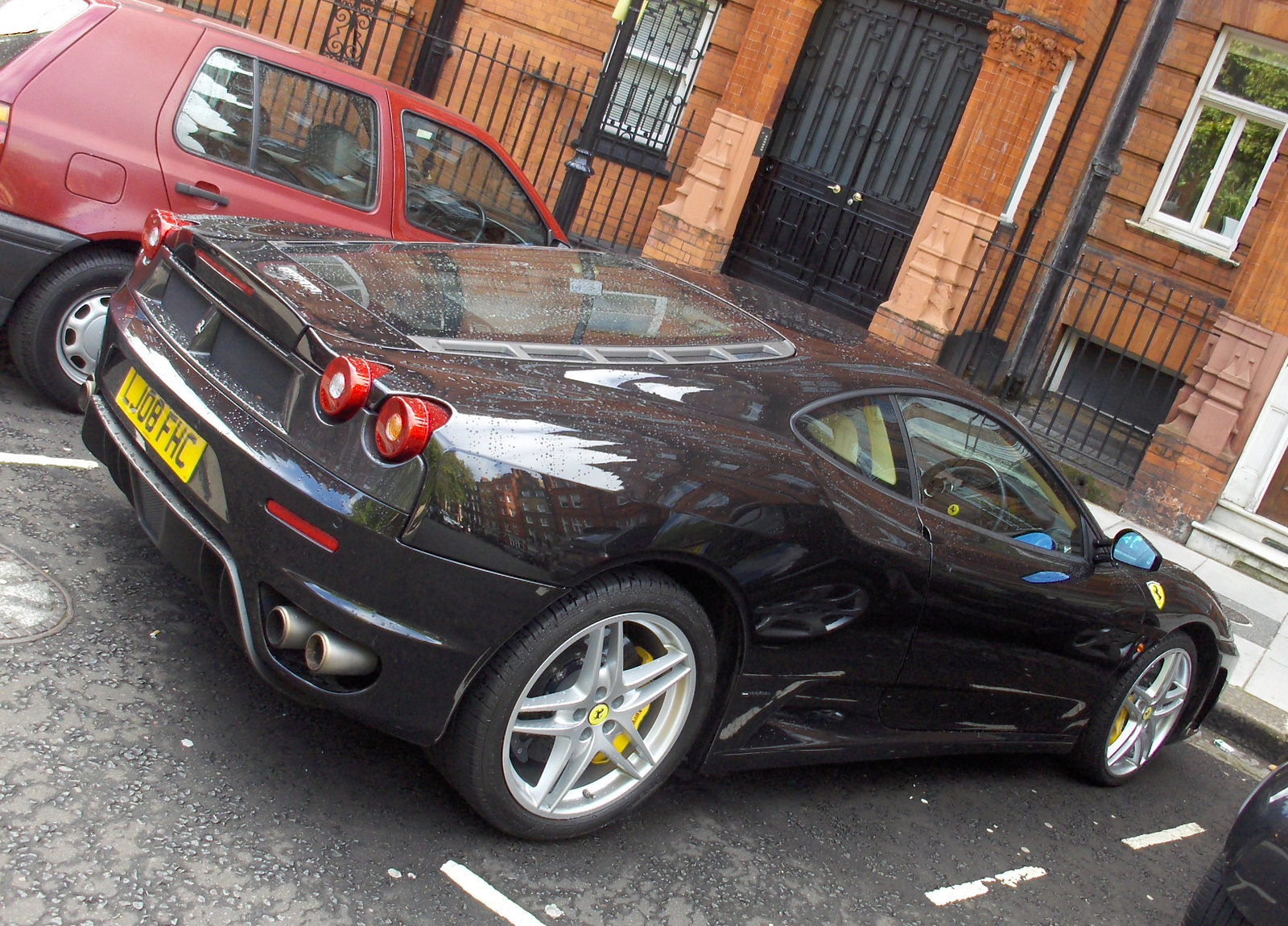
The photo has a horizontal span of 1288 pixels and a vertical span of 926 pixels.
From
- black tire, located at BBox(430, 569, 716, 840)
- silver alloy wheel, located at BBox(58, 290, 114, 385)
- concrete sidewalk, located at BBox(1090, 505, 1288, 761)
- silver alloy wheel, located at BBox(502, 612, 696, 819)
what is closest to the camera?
black tire, located at BBox(430, 569, 716, 840)

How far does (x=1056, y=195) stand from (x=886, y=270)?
1.75 m

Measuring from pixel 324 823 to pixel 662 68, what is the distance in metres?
10.8

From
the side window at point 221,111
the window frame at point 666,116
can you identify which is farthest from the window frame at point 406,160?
the window frame at point 666,116

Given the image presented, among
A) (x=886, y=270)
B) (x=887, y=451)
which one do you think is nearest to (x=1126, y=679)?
(x=887, y=451)

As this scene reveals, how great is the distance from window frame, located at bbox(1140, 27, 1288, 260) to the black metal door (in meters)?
2.10

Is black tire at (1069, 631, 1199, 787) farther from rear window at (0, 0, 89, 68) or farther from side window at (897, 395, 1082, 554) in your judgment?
rear window at (0, 0, 89, 68)

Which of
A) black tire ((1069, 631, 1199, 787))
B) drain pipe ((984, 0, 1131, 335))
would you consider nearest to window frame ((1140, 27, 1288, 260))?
drain pipe ((984, 0, 1131, 335))

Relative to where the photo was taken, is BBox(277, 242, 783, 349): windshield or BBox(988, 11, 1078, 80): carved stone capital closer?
BBox(277, 242, 783, 349): windshield

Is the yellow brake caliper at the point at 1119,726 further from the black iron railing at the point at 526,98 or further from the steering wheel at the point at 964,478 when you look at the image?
the black iron railing at the point at 526,98

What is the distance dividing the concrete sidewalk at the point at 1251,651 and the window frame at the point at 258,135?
4993 millimetres

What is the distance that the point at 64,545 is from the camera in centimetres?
397

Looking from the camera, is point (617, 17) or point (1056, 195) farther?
point (1056, 195)

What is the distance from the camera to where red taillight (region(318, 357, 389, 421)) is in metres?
2.85

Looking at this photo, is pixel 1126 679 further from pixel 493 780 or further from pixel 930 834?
pixel 493 780
